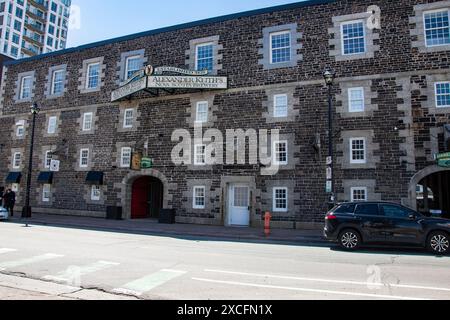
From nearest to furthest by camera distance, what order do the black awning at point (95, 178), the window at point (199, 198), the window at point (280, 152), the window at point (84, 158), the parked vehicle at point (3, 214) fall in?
1. the window at point (280, 152)
2. the window at point (199, 198)
3. the parked vehicle at point (3, 214)
4. the black awning at point (95, 178)
5. the window at point (84, 158)

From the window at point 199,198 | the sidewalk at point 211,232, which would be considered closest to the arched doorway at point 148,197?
the window at point 199,198

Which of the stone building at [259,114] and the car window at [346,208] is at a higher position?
the stone building at [259,114]

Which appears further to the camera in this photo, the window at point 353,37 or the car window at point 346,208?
the window at point 353,37

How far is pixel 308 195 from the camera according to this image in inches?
696

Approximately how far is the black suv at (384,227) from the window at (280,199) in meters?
5.92

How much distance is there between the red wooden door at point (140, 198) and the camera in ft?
75.0

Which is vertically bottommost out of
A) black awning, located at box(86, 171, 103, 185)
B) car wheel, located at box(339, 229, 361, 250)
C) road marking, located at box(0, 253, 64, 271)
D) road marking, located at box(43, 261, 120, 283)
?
road marking, located at box(43, 261, 120, 283)

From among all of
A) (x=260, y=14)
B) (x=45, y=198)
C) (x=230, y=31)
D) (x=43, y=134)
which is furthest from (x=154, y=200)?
(x=260, y=14)

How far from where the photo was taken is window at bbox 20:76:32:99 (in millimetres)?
28078

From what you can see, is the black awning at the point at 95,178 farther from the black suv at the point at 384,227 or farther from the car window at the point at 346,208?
the car window at the point at 346,208

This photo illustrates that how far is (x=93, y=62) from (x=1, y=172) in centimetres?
1183

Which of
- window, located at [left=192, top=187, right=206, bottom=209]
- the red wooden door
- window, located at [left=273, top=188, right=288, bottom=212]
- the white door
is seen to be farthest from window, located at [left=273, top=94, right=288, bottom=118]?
the red wooden door

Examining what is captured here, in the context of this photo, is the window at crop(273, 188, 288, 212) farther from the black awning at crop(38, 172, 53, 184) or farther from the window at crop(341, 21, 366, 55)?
the black awning at crop(38, 172, 53, 184)

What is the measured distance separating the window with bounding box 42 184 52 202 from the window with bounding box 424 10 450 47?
25.3 m
